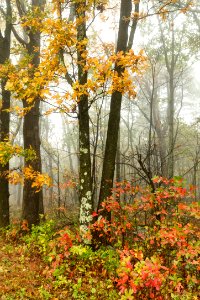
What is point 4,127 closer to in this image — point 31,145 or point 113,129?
point 31,145

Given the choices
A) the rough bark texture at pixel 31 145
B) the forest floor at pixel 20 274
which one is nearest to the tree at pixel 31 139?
the rough bark texture at pixel 31 145

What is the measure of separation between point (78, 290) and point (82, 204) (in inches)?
81.4

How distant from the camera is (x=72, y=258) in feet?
22.6

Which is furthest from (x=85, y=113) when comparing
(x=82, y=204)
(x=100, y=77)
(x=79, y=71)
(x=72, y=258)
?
(x=72, y=258)

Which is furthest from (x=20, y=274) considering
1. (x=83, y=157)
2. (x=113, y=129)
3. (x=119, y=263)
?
(x=113, y=129)

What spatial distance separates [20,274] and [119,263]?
226 cm

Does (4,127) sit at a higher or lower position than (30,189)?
higher

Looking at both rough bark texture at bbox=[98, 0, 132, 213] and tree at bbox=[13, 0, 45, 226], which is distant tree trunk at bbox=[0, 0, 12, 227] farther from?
rough bark texture at bbox=[98, 0, 132, 213]

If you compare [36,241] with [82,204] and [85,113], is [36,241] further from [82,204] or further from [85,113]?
[85,113]

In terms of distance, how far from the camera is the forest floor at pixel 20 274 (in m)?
5.48

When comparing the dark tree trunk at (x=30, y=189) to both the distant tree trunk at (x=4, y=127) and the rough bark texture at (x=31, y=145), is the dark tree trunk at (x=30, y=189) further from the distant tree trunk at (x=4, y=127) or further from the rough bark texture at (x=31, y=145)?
the distant tree trunk at (x=4, y=127)

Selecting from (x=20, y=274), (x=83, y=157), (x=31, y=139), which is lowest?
(x=20, y=274)

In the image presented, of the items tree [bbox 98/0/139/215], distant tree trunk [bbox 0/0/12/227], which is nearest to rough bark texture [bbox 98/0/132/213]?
tree [bbox 98/0/139/215]

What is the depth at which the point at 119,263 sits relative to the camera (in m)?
6.51
